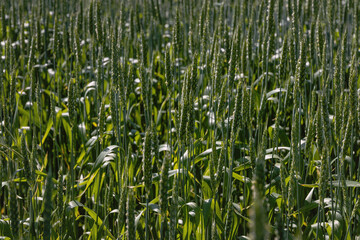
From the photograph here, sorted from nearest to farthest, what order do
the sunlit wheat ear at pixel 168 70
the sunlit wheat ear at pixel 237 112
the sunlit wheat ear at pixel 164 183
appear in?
1. the sunlit wheat ear at pixel 164 183
2. the sunlit wheat ear at pixel 237 112
3. the sunlit wheat ear at pixel 168 70

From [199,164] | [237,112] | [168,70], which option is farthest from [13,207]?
[199,164]

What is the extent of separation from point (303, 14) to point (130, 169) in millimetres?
2195

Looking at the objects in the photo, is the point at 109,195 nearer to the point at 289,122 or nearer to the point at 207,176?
the point at 207,176

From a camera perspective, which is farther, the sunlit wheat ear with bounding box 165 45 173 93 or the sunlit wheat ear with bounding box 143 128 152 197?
the sunlit wheat ear with bounding box 165 45 173 93

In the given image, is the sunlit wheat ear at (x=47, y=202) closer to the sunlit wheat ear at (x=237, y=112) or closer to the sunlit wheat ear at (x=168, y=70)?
the sunlit wheat ear at (x=237, y=112)

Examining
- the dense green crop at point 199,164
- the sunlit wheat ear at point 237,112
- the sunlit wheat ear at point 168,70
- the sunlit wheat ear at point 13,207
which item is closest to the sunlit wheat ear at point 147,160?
the dense green crop at point 199,164

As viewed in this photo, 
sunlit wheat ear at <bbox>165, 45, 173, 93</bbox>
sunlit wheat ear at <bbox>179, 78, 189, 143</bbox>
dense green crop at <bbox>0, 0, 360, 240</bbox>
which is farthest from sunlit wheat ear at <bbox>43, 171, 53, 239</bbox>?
sunlit wheat ear at <bbox>165, 45, 173, 93</bbox>

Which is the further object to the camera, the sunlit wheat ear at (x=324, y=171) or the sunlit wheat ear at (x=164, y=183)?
the sunlit wheat ear at (x=324, y=171)

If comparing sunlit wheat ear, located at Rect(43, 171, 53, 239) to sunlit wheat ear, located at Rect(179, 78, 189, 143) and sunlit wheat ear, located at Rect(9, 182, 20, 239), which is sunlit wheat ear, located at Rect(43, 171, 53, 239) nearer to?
sunlit wheat ear, located at Rect(9, 182, 20, 239)

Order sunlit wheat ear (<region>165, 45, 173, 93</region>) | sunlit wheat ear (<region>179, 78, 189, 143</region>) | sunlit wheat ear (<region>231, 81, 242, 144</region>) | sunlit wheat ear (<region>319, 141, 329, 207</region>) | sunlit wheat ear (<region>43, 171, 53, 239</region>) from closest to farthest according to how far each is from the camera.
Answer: sunlit wheat ear (<region>43, 171, 53, 239</region>) < sunlit wheat ear (<region>319, 141, 329, 207</region>) < sunlit wheat ear (<region>179, 78, 189, 143</region>) < sunlit wheat ear (<region>231, 81, 242, 144</region>) < sunlit wheat ear (<region>165, 45, 173, 93</region>)

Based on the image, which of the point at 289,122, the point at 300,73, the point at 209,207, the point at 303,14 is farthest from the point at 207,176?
the point at 303,14

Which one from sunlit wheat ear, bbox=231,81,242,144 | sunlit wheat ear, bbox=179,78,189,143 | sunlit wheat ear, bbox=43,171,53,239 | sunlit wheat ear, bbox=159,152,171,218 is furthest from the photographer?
sunlit wheat ear, bbox=231,81,242,144

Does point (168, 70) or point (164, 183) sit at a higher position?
point (168, 70)

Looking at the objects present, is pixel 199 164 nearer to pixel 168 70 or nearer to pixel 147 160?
pixel 168 70
